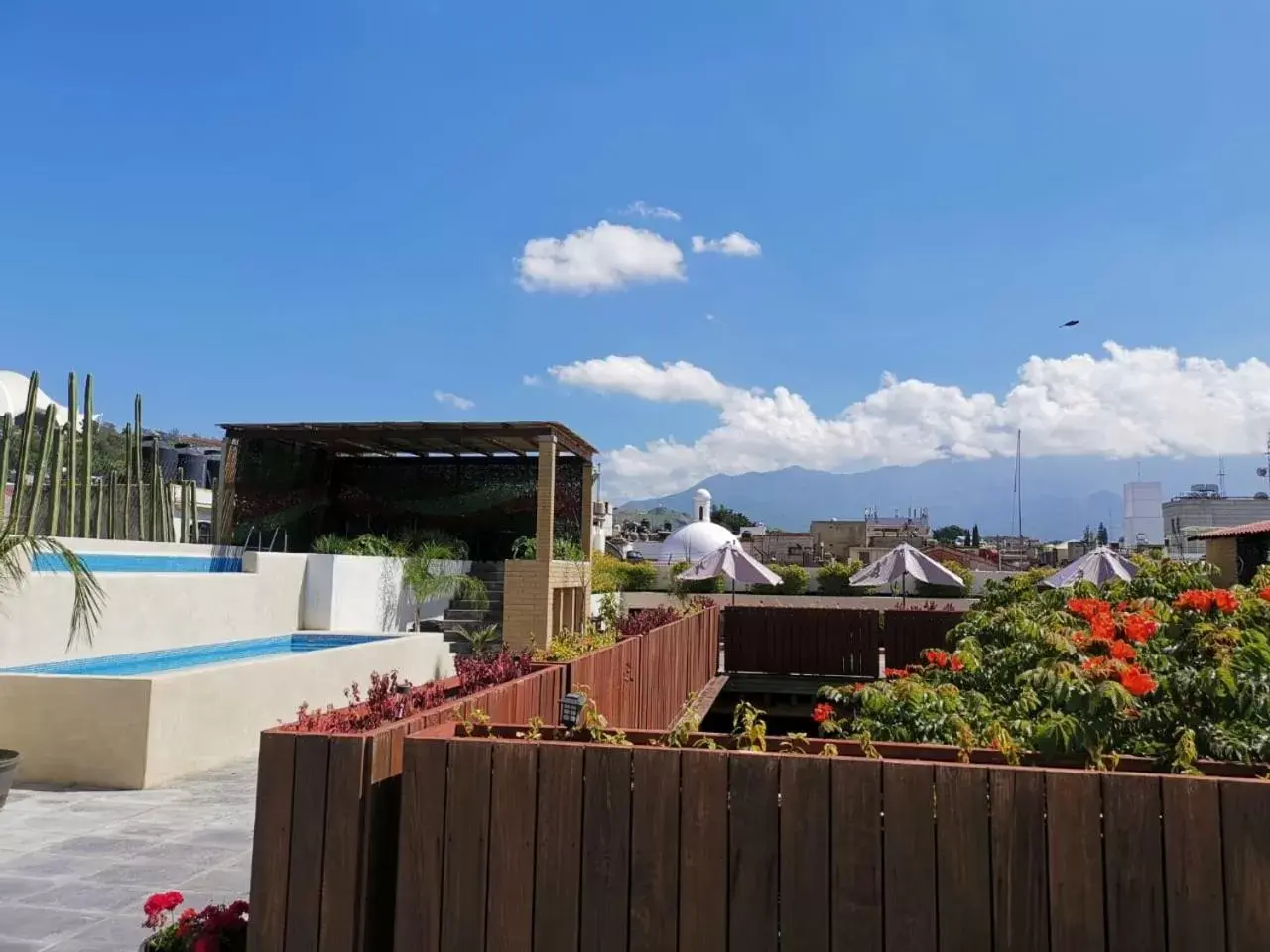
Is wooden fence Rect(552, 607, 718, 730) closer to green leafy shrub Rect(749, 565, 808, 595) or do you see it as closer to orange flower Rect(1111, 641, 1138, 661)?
orange flower Rect(1111, 641, 1138, 661)

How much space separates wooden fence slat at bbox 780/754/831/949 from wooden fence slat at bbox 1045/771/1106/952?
586 millimetres

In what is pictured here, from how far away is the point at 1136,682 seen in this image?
3.42 meters

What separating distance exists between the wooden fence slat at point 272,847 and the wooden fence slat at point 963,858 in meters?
1.94

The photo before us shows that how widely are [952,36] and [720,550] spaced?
10237 millimetres

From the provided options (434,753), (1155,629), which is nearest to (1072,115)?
(1155,629)

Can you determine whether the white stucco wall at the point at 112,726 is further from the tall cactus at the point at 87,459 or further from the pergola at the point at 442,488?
the pergola at the point at 442,488

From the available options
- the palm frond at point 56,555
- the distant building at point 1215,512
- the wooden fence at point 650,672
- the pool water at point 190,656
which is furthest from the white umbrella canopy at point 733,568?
the distant building at point 1215,512

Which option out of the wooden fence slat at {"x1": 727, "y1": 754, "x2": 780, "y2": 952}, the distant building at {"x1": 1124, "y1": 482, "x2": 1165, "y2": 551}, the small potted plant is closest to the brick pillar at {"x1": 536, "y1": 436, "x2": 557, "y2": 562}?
the small potted plant

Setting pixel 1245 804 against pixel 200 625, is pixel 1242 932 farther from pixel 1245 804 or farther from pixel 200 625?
pixel 200 625

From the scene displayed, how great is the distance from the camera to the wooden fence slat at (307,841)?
2.76 metres

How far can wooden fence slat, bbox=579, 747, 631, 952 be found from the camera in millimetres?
2619

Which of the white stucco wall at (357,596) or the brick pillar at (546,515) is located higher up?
the brick pillar at (546,515)

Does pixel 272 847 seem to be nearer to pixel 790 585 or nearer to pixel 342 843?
pixel 342 843

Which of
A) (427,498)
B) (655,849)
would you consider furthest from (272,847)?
(427,498)
